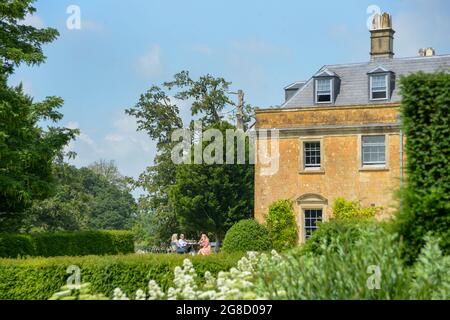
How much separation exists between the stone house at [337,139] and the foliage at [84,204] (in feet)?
39.6

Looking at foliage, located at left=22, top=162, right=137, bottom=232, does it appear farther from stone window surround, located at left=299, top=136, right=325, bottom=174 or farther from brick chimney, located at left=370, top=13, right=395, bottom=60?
brick chimney, located at left=370, top=13, right=395, bottom=60

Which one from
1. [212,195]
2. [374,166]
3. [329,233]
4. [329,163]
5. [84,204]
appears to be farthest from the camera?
[84,204]

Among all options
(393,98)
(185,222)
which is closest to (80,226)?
(185,222)

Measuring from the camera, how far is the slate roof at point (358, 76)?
3975 centimetres

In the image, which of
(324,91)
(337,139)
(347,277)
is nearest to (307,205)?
(337,139)

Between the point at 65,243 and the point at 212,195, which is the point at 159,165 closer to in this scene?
the point at 212,195

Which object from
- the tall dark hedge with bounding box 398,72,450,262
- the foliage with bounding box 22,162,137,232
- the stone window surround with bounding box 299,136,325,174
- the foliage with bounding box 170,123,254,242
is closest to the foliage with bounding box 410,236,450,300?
the tall dark hedge with bounding box 398,72,450,262

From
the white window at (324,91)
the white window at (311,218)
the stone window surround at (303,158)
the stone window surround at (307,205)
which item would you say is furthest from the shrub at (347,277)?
the white window at (324,91)

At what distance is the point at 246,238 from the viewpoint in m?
31.9

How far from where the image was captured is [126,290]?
55.4 feet

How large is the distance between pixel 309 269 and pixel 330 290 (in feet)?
1.70

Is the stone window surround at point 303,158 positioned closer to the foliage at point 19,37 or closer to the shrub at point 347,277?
the foliage at point 19,37

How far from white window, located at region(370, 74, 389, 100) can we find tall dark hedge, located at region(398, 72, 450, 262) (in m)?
28.2

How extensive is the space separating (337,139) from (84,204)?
30.5 meters
